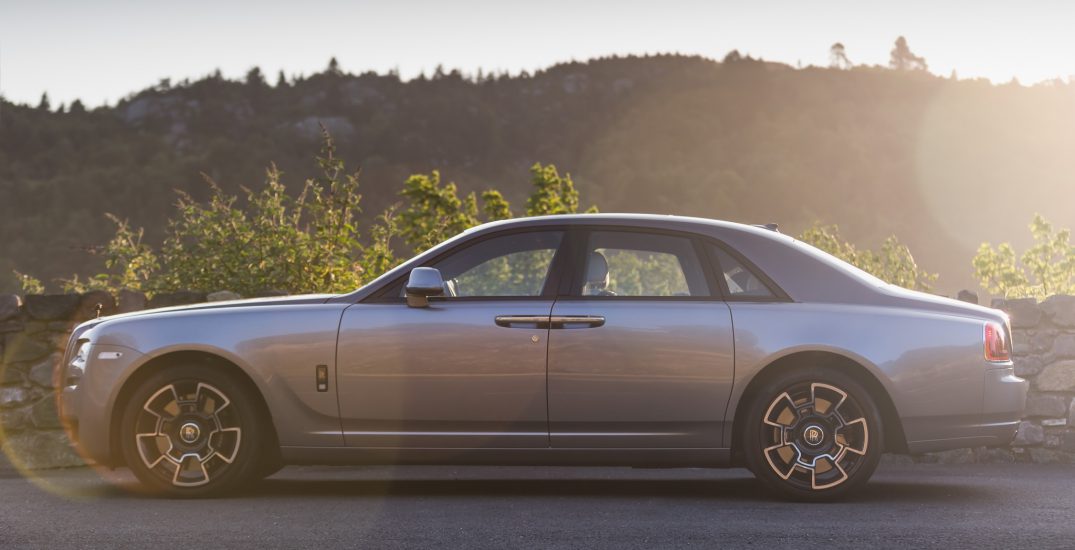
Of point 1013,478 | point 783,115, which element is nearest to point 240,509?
point 1013,478

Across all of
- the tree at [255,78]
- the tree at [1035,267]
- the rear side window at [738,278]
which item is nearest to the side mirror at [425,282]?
the rear side window at [738,278]

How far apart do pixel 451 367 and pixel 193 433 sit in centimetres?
148

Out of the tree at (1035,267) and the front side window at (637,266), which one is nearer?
the front side window at (637,266)

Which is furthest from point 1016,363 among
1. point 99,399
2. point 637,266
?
point 99,399

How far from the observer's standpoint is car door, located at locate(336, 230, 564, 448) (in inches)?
282

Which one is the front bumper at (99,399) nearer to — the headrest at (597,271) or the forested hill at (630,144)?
the headrest at (597,271)

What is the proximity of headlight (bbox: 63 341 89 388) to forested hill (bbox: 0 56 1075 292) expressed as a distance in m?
55.3

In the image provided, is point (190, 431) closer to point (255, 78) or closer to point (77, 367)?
point (77, 367)

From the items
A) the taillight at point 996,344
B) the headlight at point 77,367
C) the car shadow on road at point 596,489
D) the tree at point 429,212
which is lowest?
the car shadow on road at point 596,489

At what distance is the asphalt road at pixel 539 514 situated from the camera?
597cm

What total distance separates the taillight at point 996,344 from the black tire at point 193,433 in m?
3.96

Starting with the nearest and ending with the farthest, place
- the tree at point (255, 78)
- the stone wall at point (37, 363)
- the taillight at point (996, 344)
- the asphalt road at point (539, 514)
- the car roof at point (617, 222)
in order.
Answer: the asphalt road at point (539, 514)
the taillight at point (996, 344)
the car roof at point (617, 222)
the stone wall at point (37, 363)
the tree at point (255, 78)

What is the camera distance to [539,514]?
6750 millimetres

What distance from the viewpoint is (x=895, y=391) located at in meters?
7.12
